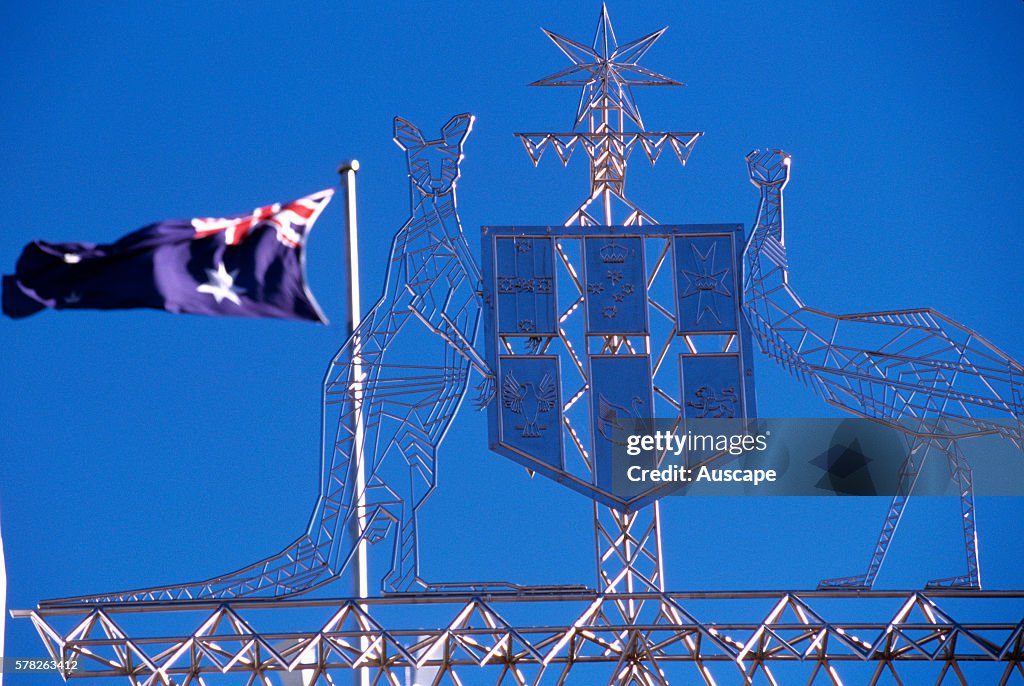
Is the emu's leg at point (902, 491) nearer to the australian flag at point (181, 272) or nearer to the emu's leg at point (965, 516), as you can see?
the emu's leg at point (965, 516)

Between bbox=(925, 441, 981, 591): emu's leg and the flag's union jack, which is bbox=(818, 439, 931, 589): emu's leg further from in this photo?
the flag's union jack

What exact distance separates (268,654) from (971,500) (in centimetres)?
691

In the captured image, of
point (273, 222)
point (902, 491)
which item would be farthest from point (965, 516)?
point (273, 222)

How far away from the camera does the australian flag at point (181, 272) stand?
16.1 meters

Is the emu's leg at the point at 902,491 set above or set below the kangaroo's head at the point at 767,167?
below

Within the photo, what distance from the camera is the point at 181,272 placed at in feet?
53.6

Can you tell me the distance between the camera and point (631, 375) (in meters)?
19.1

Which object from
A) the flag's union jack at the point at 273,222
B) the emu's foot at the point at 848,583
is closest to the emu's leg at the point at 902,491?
the emu's foot at the point at 848,583

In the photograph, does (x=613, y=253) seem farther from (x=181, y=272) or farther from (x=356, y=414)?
(x=181, y=272)

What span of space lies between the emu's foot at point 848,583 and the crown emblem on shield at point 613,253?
3818 mm

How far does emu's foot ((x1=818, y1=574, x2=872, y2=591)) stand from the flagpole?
170 inches

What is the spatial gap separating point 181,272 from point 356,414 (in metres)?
2.68

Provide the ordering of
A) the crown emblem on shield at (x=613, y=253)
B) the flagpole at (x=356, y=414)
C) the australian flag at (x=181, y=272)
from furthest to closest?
the crown emblem on shield at (x=613, y=253) → the flagpole at (x=356, y=414) → the australian flag at (x=181, y=272)

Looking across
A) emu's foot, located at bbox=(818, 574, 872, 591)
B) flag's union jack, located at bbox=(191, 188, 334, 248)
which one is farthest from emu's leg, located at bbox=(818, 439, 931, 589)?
flag's union jack, located at bbox=(191, 188, 334, 248)
